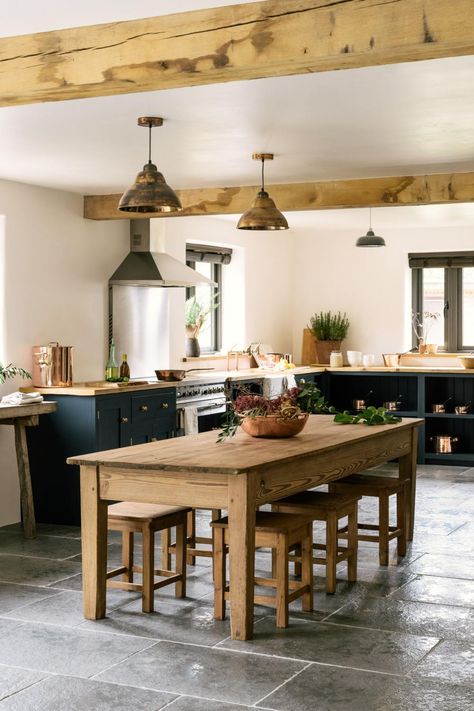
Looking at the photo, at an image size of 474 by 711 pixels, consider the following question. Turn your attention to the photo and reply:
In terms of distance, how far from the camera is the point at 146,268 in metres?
8.19

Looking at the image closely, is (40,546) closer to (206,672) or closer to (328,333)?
(206,672)

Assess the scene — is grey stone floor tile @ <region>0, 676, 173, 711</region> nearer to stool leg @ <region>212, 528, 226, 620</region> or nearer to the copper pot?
stool leg @ <region>212, 528, 226, 620</region>

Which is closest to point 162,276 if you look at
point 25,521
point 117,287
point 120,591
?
point 117,287

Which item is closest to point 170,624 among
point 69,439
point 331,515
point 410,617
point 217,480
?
point 217,480

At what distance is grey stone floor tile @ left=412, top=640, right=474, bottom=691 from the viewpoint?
392cm

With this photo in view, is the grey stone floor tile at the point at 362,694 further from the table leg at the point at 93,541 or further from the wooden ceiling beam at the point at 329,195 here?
the wooden ceiling beam at the point at 329,195

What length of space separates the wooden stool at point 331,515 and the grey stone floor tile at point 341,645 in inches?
→ 22.2

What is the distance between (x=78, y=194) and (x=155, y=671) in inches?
187

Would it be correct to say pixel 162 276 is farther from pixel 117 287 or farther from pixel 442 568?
pixel 442 568

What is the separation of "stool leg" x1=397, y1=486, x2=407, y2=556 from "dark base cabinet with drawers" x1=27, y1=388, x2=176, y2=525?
2212mm

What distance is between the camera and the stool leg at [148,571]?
480 cm

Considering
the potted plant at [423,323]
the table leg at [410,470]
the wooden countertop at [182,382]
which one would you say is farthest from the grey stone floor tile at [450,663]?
the potted plant at [423,323]

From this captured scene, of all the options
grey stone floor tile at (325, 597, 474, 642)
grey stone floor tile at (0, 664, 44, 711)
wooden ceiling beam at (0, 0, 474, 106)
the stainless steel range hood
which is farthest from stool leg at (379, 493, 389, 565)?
wooden ceiling beam at (0, 0, 474, 106)

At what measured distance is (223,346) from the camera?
10453mm
